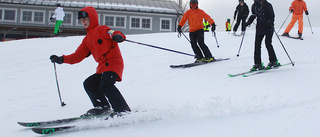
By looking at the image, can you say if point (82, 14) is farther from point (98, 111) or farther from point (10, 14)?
point (10, 14)

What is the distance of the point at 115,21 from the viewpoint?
906 inches

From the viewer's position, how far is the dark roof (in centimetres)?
2212

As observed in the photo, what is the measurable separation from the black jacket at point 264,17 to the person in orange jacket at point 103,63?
125 inches

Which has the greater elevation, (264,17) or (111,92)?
(264,17)

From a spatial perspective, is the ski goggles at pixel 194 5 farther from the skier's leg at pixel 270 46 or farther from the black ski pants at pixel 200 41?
the skier's leg at pixel 270 46

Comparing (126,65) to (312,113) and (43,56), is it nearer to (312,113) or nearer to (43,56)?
(43,56)

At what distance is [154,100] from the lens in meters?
3.87

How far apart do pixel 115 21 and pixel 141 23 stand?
97.6 inches

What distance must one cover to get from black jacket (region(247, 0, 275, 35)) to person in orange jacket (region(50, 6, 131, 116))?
125 inches

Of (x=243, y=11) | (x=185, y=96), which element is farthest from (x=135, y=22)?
(x=185, y=96)

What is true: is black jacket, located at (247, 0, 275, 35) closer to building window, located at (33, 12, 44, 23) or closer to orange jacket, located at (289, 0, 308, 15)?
orange jacket, located at (289, 0, 308, 15)

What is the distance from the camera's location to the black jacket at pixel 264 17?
194 inches

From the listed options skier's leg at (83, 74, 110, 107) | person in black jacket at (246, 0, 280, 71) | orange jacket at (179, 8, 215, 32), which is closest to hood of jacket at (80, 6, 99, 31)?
skier's leg at (83, 74, 110, 107)

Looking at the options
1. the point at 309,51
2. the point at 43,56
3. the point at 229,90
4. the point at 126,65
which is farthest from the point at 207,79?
the point at 43,56
